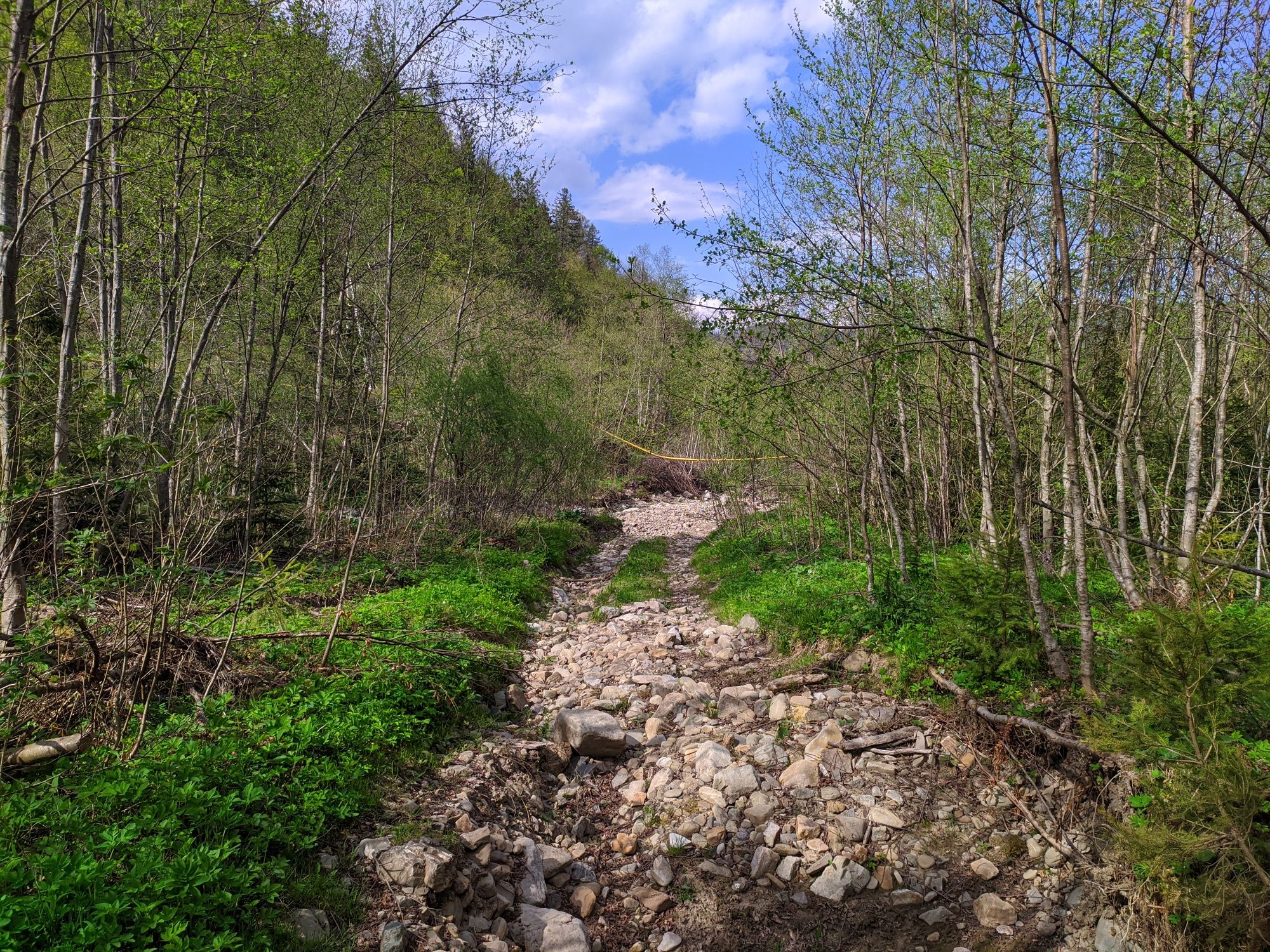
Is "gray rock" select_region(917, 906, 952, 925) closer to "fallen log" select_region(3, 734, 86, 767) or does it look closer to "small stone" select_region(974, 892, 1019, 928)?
"small stone" select_region(974, 892, 1019, 928)

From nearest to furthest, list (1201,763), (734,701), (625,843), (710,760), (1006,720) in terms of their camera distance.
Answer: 1. (1201,763)
2. (625,843)
3. (1006,720)
4. (710,760)
5. (734,701)

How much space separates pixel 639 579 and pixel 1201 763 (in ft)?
25.5

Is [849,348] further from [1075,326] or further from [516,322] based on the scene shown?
[516,322]

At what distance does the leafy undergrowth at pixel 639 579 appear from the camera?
926cm

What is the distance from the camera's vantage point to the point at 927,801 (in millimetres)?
4066

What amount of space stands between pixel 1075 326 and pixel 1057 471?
1798 millimetres

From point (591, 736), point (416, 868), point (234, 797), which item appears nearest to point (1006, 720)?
point (591, 736)

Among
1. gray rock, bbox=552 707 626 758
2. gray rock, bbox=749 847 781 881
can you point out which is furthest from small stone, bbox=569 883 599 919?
gray rock, bbox=552 707 626 758

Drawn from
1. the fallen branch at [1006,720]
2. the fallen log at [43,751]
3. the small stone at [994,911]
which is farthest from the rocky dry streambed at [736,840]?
the fallen log at [43,751]

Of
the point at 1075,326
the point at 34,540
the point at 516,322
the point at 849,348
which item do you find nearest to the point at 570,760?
the point at 34,540

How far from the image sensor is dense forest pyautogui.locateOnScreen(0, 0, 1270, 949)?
302cm

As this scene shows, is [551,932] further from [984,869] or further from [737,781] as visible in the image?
[984,869]

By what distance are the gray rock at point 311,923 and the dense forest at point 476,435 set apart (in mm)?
103

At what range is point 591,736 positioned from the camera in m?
4.95
